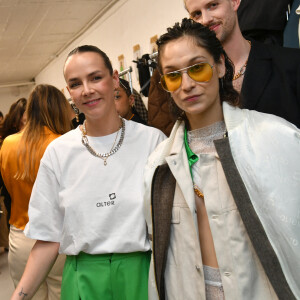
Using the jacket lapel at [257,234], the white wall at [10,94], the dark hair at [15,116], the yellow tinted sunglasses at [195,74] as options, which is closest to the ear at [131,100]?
the dark hair at [15,116]

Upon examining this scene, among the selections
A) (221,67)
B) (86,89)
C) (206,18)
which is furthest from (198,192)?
(206,18)

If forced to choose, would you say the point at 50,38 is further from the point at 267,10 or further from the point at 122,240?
the point at 122,240

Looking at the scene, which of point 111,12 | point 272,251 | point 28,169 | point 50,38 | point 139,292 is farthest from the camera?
point 50,38

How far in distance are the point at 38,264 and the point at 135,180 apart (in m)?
0.55

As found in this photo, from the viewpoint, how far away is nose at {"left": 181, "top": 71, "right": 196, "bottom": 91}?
1142 millimetres

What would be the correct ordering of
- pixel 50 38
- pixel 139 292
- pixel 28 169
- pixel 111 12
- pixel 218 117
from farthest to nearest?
pixel 50 38, pixel 111 12, pixel 28 169, pixel 139 292, pixel 218 117

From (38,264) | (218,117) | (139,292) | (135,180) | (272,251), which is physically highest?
(218,117)

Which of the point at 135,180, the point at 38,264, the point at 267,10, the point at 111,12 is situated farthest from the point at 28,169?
the point at 111,12

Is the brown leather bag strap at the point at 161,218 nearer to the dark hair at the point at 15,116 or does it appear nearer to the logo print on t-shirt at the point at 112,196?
the logo print on t-shirt at the point at 112,196

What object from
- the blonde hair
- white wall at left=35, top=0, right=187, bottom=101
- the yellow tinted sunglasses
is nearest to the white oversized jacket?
the yellow tinted sunglasses

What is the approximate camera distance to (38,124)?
7.65ft

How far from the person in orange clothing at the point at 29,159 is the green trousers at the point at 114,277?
100 centimetres

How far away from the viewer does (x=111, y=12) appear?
4.91m

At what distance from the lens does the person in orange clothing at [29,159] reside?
2.27m
